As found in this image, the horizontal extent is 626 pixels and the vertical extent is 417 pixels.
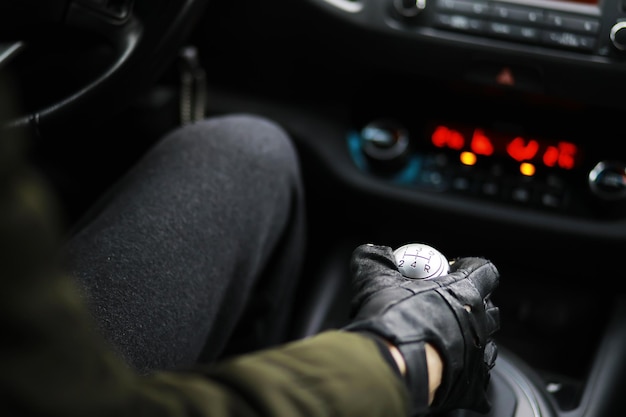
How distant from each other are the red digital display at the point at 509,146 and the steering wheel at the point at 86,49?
0.47m

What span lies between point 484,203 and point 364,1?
1.25ft

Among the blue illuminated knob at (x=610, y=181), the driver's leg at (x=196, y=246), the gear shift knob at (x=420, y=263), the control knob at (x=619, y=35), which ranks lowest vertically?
the driver's leg at (x=196, y=246)

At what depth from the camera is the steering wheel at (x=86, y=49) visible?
1.03m

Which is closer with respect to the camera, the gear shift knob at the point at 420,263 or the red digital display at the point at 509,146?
the gear shift knob at the point at 420,263

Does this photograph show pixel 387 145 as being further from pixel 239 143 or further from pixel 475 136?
pixel 239 143

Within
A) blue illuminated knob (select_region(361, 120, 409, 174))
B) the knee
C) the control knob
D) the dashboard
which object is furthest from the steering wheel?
the control knob

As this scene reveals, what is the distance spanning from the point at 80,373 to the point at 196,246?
549 millimetres

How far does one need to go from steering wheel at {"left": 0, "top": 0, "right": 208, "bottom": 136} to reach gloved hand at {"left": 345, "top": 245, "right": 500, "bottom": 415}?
431 millimetres

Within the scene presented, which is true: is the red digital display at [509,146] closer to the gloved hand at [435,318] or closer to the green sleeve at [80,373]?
the gloved hand at [435,318]

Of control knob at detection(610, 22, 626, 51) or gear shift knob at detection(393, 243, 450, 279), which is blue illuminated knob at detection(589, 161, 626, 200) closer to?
control knob at detection(610, 22, 626, 51)

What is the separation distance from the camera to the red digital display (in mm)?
1312

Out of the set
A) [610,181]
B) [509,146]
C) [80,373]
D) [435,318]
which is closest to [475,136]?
[509,146]

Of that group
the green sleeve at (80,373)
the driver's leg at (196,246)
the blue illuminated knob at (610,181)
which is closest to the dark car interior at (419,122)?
the blue illuminated knob at (610,181)

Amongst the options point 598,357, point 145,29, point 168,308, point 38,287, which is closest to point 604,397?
point 598,357
